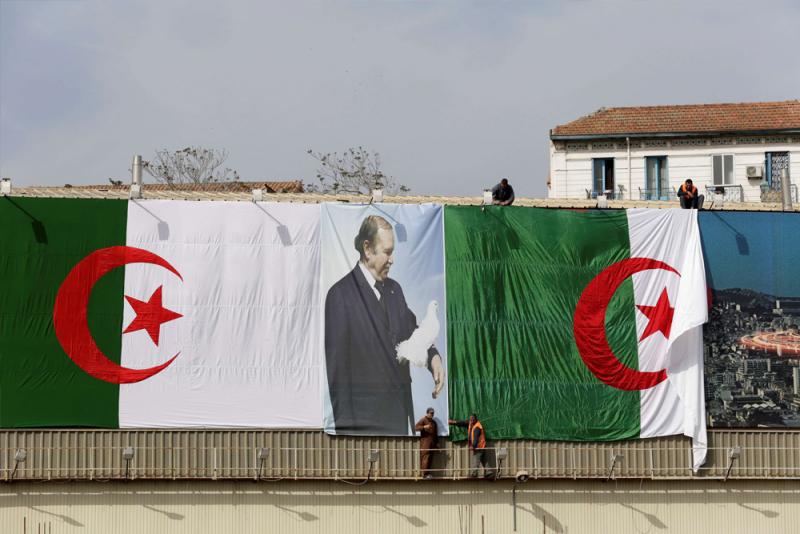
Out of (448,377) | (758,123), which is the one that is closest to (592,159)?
(758,123)

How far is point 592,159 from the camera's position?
157 ft

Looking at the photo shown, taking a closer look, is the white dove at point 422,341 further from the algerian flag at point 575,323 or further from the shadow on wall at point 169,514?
the shadow on wall at point 169,514

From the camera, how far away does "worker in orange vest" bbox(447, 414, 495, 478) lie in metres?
29.7

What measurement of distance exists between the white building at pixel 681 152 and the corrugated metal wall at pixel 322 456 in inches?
694

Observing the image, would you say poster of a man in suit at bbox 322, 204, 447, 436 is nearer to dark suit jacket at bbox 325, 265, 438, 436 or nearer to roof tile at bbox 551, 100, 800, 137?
dark suit jacket at bbox 325, 265, 438, 436

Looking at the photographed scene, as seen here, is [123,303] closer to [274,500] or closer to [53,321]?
[53,321]

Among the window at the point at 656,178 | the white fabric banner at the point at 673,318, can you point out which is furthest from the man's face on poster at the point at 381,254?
the window at the point at 656,178

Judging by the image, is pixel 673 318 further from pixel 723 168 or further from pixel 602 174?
pixel 723 168

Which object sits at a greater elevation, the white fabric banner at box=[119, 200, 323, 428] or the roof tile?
the roof tile

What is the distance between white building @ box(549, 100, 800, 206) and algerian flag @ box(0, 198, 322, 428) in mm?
19647

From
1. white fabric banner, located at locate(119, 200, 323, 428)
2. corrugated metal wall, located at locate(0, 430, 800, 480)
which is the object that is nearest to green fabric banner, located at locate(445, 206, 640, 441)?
corrugated metal wall, located at locate(0, 430, 800, 480)

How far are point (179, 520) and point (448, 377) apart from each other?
24.9 feet

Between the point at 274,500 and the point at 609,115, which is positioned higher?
the point at 609,115

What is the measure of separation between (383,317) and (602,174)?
20143 mm
